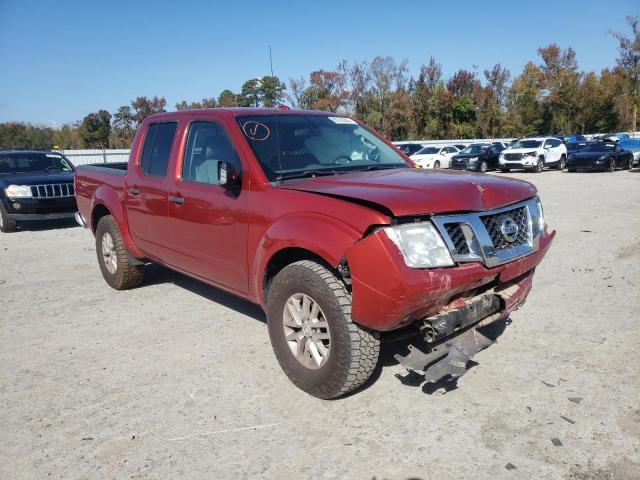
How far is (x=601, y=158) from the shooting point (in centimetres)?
2400

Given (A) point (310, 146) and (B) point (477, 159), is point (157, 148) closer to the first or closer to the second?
(A) point (310, 146)

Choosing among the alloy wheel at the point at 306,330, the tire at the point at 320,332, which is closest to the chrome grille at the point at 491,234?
the tire at the point at 320,332

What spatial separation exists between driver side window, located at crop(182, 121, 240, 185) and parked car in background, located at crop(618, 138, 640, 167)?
26.9 m

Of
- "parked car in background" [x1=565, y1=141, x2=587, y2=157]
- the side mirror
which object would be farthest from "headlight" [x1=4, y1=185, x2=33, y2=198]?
"parked car in background" [x1=565, y1=141, x2=587, y2=157]

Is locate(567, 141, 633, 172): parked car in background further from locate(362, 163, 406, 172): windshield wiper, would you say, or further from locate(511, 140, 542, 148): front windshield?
locate(362, 163, 406, 172): windshield wiper

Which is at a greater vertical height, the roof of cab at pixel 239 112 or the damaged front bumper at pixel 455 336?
the roof of cab at pixel 239 112

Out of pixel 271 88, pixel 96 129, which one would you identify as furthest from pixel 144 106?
pixel 271 88

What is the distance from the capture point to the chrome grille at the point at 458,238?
2.88 m

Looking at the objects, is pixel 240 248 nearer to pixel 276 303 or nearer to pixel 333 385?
pixel 276 303

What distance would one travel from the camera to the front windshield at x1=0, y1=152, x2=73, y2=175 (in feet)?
37.5

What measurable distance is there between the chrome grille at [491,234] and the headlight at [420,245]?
49 mm

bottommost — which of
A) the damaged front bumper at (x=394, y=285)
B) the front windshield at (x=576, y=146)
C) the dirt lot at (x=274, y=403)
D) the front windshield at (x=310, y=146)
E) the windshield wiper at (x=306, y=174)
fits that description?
the dirt lot at (x=274, y=403)

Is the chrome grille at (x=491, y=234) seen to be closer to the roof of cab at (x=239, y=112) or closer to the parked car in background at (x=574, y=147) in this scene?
the roof of cab at (x=239, y=112)

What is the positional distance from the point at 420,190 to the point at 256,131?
1.55m
